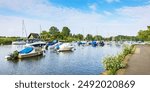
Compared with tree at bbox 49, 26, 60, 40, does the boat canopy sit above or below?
below

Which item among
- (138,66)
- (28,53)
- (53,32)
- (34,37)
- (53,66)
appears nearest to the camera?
(138,66)

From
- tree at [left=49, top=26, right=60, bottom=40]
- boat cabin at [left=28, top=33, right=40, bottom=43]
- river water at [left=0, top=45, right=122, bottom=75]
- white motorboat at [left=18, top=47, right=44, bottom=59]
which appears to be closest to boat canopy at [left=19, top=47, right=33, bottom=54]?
white motorboat at [left=18, top=47, right=44, bottom=59]

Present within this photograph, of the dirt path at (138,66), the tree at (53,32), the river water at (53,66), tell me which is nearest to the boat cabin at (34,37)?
the tree at (53,32)

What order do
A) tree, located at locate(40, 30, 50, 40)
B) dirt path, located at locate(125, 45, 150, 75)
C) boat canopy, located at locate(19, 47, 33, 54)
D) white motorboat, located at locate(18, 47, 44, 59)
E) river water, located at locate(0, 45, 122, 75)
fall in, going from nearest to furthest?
dirt path, located at locate(125, 45, 150, 75) → river water, located at locate(0, 45, 122, 75) → white motorboat, located at locate(18, 47, 44, 59) → boat canopy, located at locate(19, 47, 33, 54) → tree, located at locate(40, 30, 50, 40)

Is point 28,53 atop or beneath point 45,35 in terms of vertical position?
beneath

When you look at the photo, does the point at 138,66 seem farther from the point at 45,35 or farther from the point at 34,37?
the point at 45,35

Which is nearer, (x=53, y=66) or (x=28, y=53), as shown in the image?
(x=53, y=66)

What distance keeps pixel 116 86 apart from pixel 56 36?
81.2 m

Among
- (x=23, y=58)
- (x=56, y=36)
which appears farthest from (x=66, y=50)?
(x=56, y=36)

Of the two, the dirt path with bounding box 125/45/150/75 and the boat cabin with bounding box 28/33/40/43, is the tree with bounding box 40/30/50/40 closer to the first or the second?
the boat cabin with bounding box 28/33/40/43

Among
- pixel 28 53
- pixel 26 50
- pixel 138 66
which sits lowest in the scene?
pixel 28 53

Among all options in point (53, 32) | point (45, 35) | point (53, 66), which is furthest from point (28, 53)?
point (53, 32)

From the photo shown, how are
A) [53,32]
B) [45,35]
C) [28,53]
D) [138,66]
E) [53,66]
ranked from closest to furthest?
[138,66] < [53,66] < [28,53] < [45,35] < [53,32]

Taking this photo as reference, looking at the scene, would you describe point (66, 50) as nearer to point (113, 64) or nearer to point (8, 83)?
point (113, 64)
